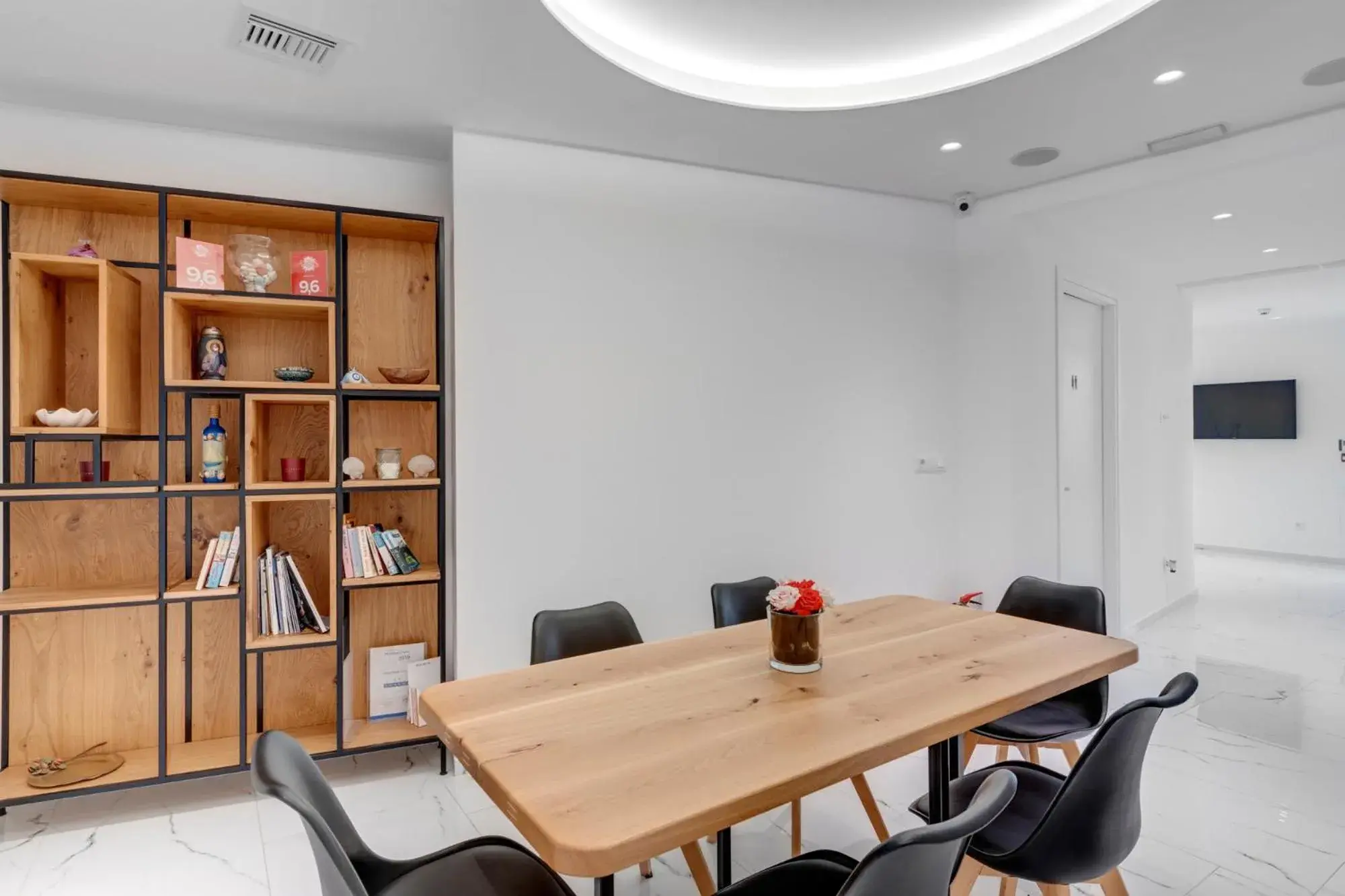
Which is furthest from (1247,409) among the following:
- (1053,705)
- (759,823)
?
(759,823)

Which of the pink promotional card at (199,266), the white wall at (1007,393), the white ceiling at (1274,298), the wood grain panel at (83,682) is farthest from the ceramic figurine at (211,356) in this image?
the white ceiling at (1274,298)

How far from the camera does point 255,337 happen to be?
3.05 m

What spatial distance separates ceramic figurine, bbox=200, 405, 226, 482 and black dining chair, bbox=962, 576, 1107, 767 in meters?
2.81

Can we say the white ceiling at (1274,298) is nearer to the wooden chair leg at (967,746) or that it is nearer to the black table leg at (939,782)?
the wooden chair leg at (967,746)

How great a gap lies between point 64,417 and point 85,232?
0.82 meters

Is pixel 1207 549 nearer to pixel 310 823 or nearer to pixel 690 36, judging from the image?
pixel 690 36

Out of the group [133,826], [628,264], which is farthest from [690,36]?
[133,826]

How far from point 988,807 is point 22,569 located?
339 cm

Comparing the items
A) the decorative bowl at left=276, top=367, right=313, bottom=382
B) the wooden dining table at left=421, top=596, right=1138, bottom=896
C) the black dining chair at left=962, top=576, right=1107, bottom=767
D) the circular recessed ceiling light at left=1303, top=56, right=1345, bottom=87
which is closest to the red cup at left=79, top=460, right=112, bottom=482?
the decorative bowl at left=276, top=367, right=313, bottom=382

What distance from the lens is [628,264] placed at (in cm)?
335

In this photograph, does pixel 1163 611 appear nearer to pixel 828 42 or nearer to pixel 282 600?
pixel 828 42

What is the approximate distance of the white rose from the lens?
182 cm

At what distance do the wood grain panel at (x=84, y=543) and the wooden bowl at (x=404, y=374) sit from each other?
3.39ft

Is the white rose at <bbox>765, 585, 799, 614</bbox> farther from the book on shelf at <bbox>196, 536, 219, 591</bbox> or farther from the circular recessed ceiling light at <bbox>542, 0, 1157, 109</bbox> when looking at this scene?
the book on shelf at <bbox>196, 536, 219, 591</bbox>
